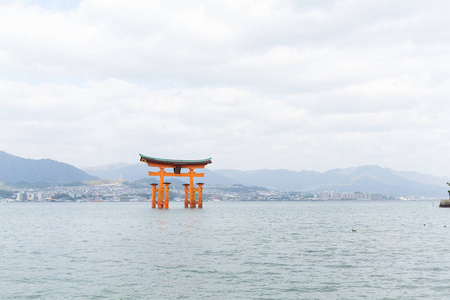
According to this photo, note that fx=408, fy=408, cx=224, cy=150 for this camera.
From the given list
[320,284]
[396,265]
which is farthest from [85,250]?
[396,265]

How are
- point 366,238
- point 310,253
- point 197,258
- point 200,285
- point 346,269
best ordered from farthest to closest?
point 366,238 < point 310,253 < point 197,258 < point 346,269 < point 200,285

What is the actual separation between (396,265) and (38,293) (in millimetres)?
16369

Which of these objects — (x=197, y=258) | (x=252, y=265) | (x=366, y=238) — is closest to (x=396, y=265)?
(x=252, y=265)

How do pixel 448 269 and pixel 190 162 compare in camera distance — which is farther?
pixel 190 162

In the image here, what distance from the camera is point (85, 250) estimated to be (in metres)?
25.6

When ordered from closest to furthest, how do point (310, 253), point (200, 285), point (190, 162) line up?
1. point (200, 285)
2. point (310, 253)
3. point (190, 162)

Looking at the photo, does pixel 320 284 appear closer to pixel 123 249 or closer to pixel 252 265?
pixel 252 265

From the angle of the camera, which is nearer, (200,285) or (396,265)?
(200,285)

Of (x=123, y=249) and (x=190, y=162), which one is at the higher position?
(x=190, y=162)

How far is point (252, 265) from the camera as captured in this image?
2028 cm

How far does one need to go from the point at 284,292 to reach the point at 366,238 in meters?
20.1

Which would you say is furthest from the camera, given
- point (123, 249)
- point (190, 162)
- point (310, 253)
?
point (190, 162)

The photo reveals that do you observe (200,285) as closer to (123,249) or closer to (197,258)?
(197,258)

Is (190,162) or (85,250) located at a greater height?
(190,162)
